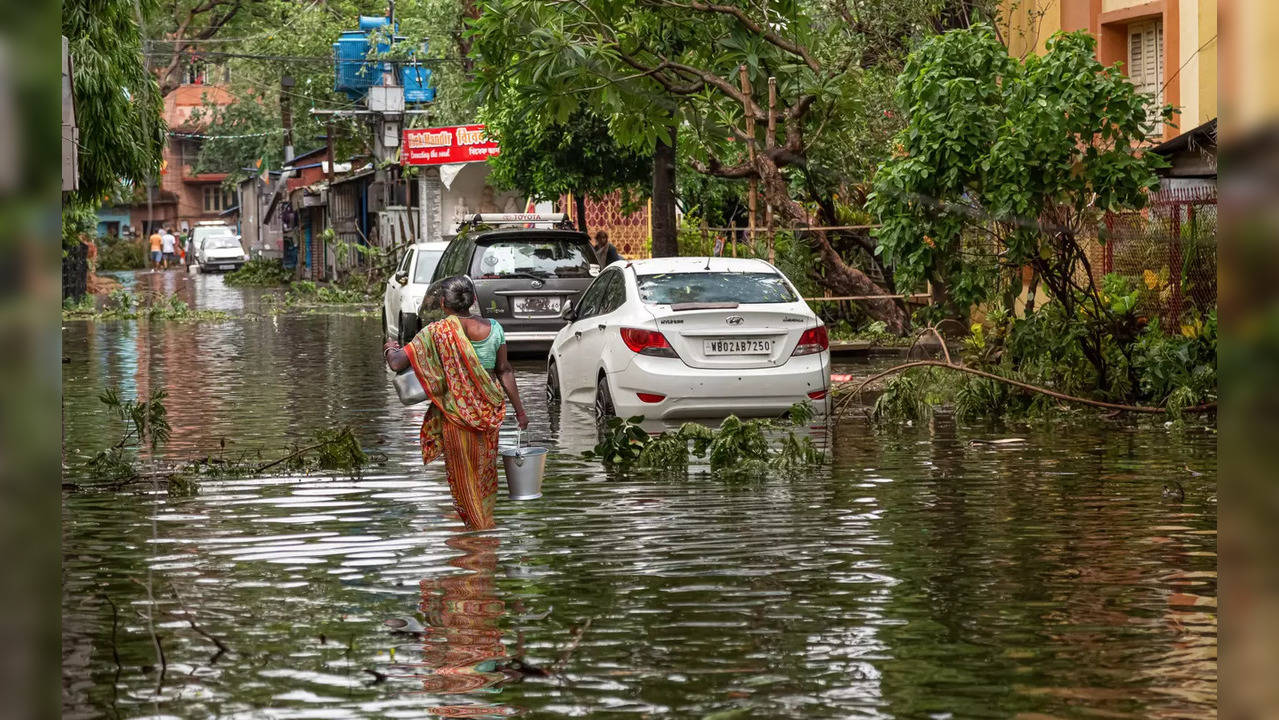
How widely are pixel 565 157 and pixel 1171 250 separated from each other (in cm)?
1713

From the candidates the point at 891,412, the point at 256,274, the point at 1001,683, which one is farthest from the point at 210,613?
the point at 256,274

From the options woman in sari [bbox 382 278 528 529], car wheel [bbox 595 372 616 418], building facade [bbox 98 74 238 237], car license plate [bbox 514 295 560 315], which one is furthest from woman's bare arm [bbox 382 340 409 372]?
building facade [bbox 98 74 238 237]

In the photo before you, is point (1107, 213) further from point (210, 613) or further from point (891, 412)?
point (210, 613)

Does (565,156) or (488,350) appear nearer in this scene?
(488,350)

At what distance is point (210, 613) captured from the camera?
7.52 metres

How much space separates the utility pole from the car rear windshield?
13267 millimetres

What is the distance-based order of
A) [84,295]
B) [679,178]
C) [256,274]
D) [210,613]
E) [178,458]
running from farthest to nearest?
1. [256,274]
2. [84,295]
3. [679,178]
4. [178,458]
5. [210,613]

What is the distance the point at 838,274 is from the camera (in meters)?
25.6

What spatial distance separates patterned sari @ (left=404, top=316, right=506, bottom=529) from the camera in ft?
31.1

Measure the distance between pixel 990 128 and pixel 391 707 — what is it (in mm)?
11543

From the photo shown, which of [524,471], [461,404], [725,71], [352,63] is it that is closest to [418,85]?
[352,63]

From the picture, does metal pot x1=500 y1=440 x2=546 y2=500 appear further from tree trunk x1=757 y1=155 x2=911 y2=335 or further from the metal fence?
tree trunk x1=757 y1=155 x2=911 y2=335

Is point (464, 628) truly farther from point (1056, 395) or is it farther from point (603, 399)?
point (1056, 395)

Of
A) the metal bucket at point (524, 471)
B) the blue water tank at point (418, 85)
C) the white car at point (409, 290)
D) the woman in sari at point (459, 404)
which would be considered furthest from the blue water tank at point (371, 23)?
the woman in sari at point (459, 404)
